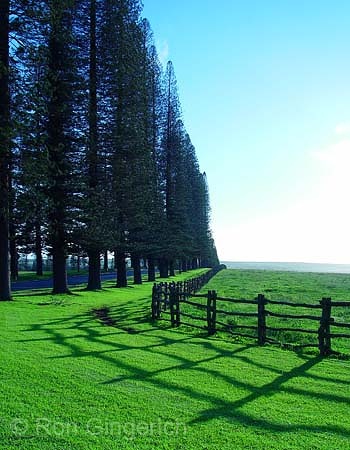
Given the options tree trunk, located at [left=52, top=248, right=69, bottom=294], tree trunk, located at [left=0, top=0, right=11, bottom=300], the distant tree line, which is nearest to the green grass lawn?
tree trunk, located at [left=0, top=0, right=11, bottom=300]

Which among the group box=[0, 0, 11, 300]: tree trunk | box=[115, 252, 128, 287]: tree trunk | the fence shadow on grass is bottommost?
the fence shadow on grass

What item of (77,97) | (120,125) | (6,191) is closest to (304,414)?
(6,191)

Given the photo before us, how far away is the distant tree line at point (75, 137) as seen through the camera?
1927cm

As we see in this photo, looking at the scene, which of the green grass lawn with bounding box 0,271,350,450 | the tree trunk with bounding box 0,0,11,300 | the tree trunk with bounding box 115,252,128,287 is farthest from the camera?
the tree trunk with bounding box 115,252,128,287

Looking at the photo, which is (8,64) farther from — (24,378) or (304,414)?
(304,414)

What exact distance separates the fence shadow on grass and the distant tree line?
8.99 metres

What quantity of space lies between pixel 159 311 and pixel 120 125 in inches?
691

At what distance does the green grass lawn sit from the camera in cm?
548

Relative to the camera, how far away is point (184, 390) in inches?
288

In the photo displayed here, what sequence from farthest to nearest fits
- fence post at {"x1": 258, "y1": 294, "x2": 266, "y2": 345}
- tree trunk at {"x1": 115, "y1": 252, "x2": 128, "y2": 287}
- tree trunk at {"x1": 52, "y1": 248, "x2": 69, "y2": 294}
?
tree trunk at {"x1": 115, "y1": 252, "x2": 128, "y2": 287} → tree trunk at {"x1": 52, "y1": 248, "x2": 69, "y2": 294} → fence post at {"x1": 258, "y1": 294, "x2": 266, "y2": 345}

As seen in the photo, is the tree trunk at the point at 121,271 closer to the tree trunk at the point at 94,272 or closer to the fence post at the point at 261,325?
the tree trunk at the point at 94,272

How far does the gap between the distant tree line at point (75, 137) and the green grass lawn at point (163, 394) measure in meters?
10.1

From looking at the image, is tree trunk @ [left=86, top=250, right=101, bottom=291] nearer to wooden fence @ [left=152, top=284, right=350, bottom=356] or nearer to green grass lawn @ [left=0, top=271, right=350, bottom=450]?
wooden fence @ [left=152, top=284, right=350, bottom=356]

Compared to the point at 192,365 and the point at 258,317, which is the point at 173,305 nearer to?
the point at 258,317
